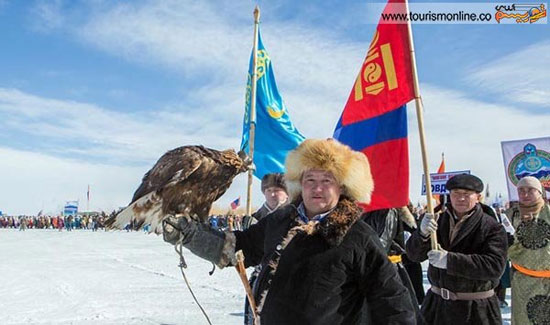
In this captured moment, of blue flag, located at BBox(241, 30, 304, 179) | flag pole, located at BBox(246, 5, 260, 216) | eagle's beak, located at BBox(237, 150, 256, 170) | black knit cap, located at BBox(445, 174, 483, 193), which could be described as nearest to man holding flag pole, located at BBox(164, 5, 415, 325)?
eagle's beak, located at BBox(237, 150, 256, 170)

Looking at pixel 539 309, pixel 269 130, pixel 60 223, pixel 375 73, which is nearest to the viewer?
pixel 539 309

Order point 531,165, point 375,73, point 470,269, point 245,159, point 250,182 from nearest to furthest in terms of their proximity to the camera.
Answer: point 245,159, point 470,269, point 375,73, point 250,182, point 531,165

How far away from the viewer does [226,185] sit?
2779mm

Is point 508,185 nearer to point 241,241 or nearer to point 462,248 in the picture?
point 462,248

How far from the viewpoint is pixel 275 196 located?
14.3 feet

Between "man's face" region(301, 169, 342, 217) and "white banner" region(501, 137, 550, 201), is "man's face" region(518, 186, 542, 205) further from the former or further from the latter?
"white banner" region(501, 137, 550, 201)

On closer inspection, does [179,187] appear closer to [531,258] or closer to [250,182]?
[250,182]

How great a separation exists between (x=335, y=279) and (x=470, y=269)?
173 cm

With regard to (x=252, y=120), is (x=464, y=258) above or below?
below

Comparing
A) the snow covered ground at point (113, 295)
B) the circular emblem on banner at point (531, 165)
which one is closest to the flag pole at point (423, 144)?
the snow covered ground at point (113, 295)

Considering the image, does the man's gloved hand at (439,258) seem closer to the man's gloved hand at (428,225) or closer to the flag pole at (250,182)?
the man's gloved hand at (428,225)

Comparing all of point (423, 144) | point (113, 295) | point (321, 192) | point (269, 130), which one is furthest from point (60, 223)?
point (321, 192)

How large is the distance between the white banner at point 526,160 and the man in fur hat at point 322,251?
6.00 m

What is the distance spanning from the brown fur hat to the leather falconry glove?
561 millimetres
